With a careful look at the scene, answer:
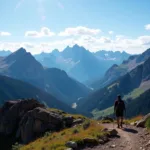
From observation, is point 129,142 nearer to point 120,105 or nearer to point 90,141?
point 90,141

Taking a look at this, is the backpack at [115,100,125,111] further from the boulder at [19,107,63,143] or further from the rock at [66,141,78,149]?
the boulder at [19,107,63,143]

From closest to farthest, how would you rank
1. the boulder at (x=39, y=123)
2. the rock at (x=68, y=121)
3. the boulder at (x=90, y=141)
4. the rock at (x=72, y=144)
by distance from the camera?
the rock at (x=72, y=144) → the boulder at (x=90, y=141) → the rock at (x=68, y=121) → the boulder at (x=39, y=123)

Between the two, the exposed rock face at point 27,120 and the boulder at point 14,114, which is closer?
the exposed rock face at point 27,120

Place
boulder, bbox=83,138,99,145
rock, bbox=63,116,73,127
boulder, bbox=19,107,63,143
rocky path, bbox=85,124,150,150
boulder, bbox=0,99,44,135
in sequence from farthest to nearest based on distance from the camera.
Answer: boulder, bbox=0,99,44,135, boulder, bbox=19,107,63,143, rock, bbox=63,116,73,127, boulder, bbox=83,138,99,145, rocky path, bbox=85,124,150,150

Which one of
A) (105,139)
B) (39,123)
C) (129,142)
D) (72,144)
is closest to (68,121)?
(39,123)

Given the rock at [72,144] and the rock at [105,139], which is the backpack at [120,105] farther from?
the rock at [72,144]

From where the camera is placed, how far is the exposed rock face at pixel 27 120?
171 ft

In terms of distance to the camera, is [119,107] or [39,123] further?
[39,123]

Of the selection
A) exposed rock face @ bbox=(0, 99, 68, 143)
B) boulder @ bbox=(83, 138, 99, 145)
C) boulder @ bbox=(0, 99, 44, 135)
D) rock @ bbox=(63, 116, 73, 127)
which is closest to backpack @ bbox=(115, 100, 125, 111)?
boulder @ bbox=(83, 138, 99, 145)

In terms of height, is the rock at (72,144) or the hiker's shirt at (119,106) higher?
the hiker's shirt at (119,106)

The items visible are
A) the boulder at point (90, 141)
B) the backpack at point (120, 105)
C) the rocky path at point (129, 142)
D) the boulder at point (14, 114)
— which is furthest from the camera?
the boulder at point (14, 114)

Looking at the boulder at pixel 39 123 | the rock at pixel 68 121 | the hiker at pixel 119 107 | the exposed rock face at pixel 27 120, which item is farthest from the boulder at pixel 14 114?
the hiker at pixel 119 107

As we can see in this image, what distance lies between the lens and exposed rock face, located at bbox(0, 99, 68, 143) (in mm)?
52194

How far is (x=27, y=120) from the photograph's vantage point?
58.0m
